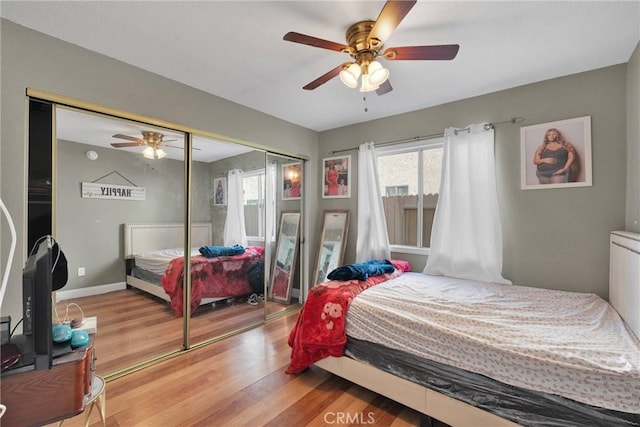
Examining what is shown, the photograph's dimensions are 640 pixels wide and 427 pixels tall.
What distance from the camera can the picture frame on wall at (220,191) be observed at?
2973 mm

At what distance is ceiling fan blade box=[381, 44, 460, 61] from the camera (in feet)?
5.32

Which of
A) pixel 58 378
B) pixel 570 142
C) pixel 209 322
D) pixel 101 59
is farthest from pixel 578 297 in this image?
pixel 101 59

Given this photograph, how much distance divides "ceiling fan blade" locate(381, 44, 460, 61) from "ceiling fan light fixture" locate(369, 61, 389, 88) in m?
0.09

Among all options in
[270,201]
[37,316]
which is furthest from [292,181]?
[37,316]

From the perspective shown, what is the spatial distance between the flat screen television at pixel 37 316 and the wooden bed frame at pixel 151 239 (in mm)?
1647

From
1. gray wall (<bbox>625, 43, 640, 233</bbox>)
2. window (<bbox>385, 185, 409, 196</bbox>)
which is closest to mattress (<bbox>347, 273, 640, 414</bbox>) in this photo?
gray wall (<bbox>625, 43, 640, 233</bbox>)

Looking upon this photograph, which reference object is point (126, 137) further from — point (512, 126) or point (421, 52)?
point (512, 126)

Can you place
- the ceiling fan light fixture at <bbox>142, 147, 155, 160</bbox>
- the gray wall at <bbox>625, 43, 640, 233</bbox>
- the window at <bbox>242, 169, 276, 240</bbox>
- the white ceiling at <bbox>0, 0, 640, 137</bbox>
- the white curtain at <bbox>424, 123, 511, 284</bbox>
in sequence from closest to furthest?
1. the white ceiling at <bbox>0, 0, 640, 137</bbox>
2. the gray wall at <bbox>625, 43, 640, 233</bbox>
3. the ceiling fan light fixture at <bbox>142, 147, 155, 160</bbox>
4. the white curtain at <bbox>424, 123, 511, 284</bbox>
5. the window at <bbox>242, 169, 276, 240</bbox>

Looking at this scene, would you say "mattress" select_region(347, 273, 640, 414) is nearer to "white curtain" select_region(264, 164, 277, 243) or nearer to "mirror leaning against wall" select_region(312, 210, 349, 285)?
"mirror leaning against wall" select_region(312, 210, 349, 285)

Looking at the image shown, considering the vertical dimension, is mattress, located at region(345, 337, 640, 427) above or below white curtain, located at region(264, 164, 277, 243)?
below

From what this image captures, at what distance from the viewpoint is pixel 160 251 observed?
2.64 meters

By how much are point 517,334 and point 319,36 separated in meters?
2.26

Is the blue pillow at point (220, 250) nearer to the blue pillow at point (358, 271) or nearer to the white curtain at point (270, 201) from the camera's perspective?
the white curtain at point (270, 201)

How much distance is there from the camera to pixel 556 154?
2471mm
